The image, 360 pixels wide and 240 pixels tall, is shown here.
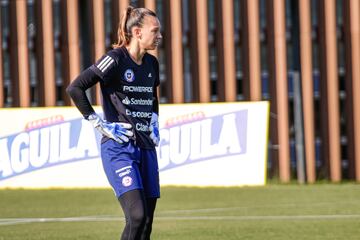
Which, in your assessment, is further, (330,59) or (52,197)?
(330,59)

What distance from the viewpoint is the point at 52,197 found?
18.2 metres

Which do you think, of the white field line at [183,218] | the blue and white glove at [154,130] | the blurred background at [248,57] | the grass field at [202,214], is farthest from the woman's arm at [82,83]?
the blurred background at [248,57]

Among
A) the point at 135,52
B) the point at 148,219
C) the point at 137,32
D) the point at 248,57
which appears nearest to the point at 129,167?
the point at 148,219

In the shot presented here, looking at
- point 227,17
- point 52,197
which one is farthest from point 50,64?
point 52,197

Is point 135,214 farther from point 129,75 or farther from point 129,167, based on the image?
point 129,75

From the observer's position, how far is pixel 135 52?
719 cm

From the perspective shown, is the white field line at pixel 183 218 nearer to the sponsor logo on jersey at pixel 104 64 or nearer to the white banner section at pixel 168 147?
the sponsor logo on jersey at pixel 104 64

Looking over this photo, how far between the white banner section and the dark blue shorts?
12.9 m

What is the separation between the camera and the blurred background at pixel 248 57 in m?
23.9

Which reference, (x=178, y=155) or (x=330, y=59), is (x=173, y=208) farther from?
(x=330, y=59)

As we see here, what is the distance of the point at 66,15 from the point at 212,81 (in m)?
4.21

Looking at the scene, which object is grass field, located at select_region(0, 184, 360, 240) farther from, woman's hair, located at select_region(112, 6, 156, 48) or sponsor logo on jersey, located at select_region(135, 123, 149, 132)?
woman's hair, located at select_region(112, 6, 156, 48)

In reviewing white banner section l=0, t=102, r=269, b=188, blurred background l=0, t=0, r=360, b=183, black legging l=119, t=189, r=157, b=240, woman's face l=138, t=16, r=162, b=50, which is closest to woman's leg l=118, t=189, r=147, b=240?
black legging l=119, t=189, r=157, b=240

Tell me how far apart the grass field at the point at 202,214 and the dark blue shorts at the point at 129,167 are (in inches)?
148
